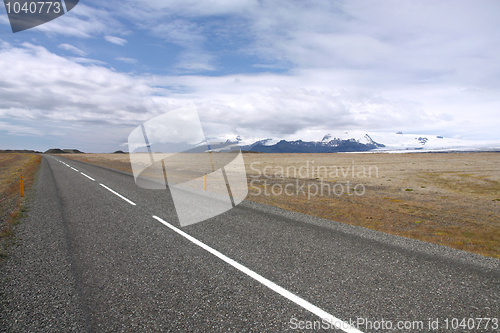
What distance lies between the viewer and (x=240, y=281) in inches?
201

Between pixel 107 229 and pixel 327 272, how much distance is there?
6745 mm

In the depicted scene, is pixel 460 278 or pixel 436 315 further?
pixel 460 278

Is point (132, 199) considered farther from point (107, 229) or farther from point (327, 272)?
point (327, 272)

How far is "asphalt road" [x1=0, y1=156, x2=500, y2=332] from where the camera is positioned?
398 centimetres

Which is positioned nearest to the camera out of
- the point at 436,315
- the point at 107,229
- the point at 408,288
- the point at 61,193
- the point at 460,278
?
the point at 436,315

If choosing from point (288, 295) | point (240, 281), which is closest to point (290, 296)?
point (288, 295)

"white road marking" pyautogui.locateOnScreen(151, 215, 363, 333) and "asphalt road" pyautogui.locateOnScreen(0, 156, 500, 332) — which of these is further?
"asphalt road" pyautogui.locateOnScreen(0, 156, 500, 332)

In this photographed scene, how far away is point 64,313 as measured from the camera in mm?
4230

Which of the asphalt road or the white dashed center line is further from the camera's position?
the asphalt road

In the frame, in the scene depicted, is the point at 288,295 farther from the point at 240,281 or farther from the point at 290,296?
the point at 240,281

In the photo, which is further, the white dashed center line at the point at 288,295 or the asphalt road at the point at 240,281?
the asphalt road at the point at 240,281

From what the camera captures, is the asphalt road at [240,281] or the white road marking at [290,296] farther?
the asphalt road at [240,281]

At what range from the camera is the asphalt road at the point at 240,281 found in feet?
13.1

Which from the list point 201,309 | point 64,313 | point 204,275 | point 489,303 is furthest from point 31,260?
point 489,303
